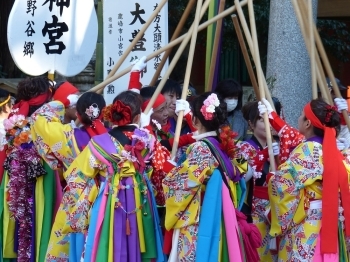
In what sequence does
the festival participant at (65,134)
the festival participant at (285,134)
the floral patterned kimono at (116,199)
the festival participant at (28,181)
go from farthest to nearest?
1. the festival participant at (28,181)
2. the festival participant at (65,134)
3. the festival participant at (285,134)
4. the floral patterned kimono at (116,199)

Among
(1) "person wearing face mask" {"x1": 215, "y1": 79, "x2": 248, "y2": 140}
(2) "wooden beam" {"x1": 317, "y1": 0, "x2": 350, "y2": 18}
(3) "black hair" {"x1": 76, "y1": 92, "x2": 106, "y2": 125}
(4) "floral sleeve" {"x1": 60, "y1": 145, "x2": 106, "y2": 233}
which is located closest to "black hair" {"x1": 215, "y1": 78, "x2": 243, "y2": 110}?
(1) "person wearing face mask" {"x1": 215, "y1": 79, "x2": 248, "y2": 140}

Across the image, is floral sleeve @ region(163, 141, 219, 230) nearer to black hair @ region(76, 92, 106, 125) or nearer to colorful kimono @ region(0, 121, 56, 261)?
black hair @ region(76, 92, 106, 125)

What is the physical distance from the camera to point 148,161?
4965 mm

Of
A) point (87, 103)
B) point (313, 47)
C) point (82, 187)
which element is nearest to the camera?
point (82, 187)

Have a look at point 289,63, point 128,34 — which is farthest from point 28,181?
point 289,63

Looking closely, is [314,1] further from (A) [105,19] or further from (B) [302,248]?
(B) [302,248]

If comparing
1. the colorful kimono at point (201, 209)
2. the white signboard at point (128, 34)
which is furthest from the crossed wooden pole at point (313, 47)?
the white signboard at point (128, 34)

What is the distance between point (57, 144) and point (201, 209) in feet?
4.01

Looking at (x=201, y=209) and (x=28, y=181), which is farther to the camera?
(x=28, y=181)

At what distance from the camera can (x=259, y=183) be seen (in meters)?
5.31

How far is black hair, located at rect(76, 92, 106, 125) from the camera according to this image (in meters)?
5.04

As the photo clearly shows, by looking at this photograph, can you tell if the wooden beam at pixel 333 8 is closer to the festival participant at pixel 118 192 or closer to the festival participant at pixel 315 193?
the festival participant at pixel 315 193

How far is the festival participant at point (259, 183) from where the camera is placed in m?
5.16

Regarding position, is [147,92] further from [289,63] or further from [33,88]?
[289,63]
